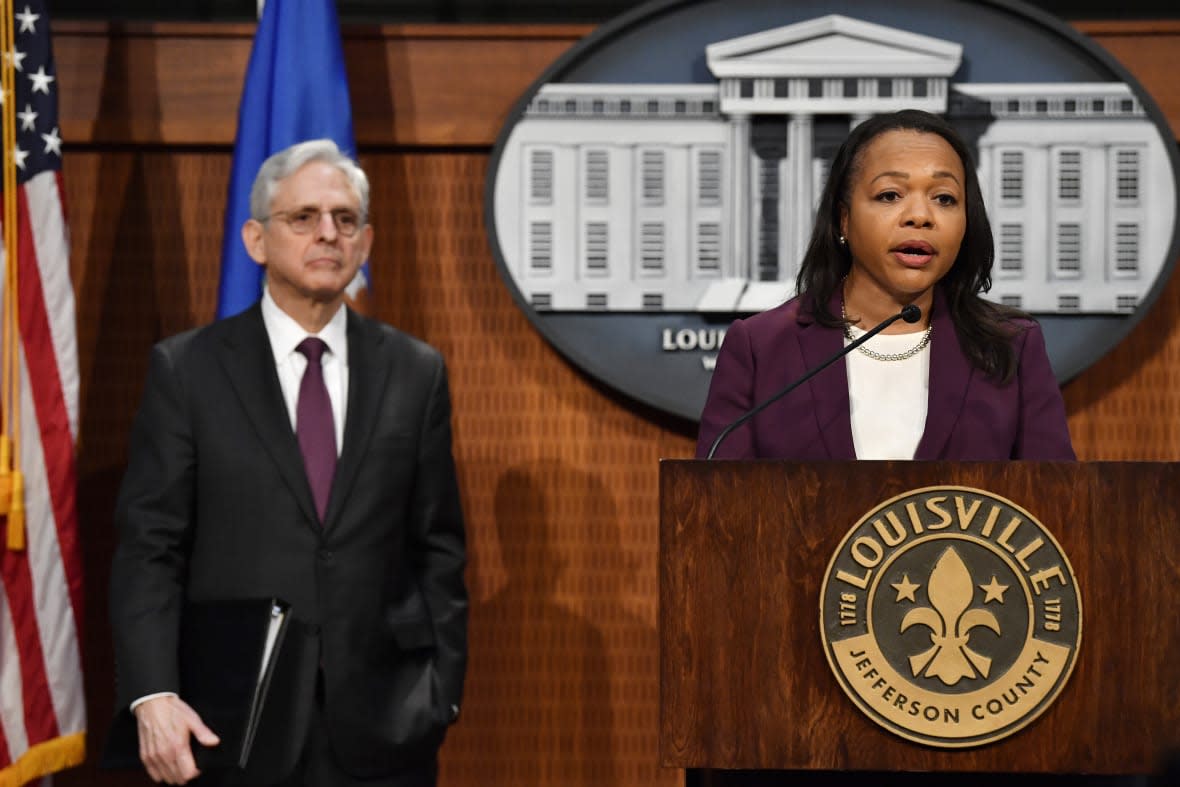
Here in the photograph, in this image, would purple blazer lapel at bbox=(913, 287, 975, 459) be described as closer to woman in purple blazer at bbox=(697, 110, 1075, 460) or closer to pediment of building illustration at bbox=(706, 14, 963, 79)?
woman in purple blazer at bbox=(697, 110, 1075, 460)

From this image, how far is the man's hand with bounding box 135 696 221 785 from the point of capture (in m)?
2.42

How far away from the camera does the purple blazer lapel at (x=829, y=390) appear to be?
6.03ft

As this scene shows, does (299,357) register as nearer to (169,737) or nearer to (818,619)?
(169,737)

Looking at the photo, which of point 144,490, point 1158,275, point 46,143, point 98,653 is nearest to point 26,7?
point 46,143

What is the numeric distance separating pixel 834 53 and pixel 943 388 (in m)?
1.72

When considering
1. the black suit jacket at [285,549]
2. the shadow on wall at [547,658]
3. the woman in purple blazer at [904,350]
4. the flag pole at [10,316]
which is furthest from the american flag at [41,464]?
the woman in purple blazer at [904,350]

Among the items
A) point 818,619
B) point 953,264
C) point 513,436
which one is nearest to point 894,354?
point 953,264

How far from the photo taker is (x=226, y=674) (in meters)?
2.49

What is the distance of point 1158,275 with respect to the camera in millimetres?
3355

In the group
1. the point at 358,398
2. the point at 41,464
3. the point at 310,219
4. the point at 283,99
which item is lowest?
the point at 41,464

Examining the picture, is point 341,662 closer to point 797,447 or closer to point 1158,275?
point 797,447

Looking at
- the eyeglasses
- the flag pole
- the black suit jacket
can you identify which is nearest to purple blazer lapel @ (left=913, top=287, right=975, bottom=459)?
the black suit jacket

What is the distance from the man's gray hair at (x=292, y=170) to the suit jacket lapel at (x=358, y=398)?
22cm

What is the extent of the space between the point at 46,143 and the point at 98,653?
3.72 ft
